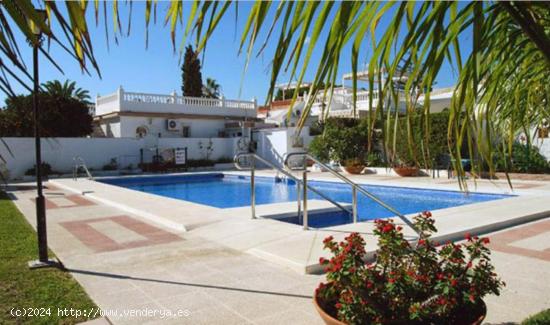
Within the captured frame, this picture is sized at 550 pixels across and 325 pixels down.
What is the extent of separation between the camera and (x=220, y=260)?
5.44 metres

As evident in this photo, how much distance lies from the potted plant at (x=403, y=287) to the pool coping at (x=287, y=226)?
2.10m

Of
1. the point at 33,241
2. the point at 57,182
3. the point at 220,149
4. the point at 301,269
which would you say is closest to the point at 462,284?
the point at 301,269

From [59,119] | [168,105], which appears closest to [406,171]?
[168,105]

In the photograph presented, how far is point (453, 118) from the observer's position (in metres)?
1.92

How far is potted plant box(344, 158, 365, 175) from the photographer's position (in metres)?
19.3

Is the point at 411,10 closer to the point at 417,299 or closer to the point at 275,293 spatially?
the point at 417,299

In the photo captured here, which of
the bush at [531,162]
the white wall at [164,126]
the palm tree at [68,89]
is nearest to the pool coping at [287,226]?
the bush at [531,162]

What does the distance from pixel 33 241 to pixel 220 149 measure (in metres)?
21.4

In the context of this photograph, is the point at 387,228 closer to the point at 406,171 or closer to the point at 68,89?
the point at 406,171

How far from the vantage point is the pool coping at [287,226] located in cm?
556

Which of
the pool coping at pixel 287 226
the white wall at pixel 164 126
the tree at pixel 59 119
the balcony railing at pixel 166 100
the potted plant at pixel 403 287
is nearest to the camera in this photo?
the potted plant at pixel 403 287

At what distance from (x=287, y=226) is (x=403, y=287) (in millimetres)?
4620

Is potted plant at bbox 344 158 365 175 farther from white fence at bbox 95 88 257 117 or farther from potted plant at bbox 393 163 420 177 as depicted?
white fence at bbox 95 88 257 117

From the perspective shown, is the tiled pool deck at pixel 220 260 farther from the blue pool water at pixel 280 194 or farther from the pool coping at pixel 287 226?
the blue pool water at pixel 280 194
